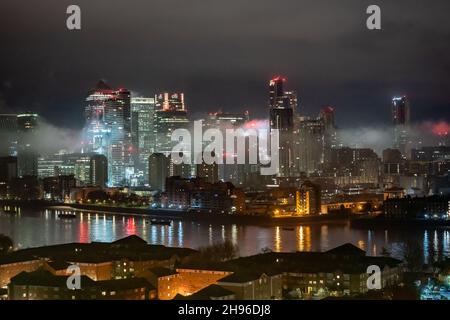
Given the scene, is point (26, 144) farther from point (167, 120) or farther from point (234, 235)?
point (234, 235)

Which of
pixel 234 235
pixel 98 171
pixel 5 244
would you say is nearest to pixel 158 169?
pixel 98 171

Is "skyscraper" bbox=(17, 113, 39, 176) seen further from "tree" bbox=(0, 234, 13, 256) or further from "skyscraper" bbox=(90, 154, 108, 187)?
"tree" bbox=(0, 234, 13, 256)

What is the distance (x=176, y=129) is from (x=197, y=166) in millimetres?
5966

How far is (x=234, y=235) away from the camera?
11984mm

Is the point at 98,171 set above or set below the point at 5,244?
above

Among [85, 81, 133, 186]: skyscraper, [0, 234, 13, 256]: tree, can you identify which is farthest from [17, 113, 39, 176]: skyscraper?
[0, 234, 13, 256]: tree

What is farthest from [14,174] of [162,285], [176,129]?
[162,285]

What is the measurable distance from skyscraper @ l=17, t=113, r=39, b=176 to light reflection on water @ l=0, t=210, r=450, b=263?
38.8ft

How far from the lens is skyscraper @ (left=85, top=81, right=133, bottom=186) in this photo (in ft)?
93.4

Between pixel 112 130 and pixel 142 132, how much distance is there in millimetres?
1131

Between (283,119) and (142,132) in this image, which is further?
(142,132)

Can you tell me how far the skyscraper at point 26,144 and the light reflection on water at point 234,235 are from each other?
11830 millimetres

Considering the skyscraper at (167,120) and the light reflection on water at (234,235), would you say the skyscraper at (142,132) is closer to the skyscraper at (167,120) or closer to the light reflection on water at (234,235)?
Answer: the skyscraper at (167,120)

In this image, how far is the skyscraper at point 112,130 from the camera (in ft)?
93.4
